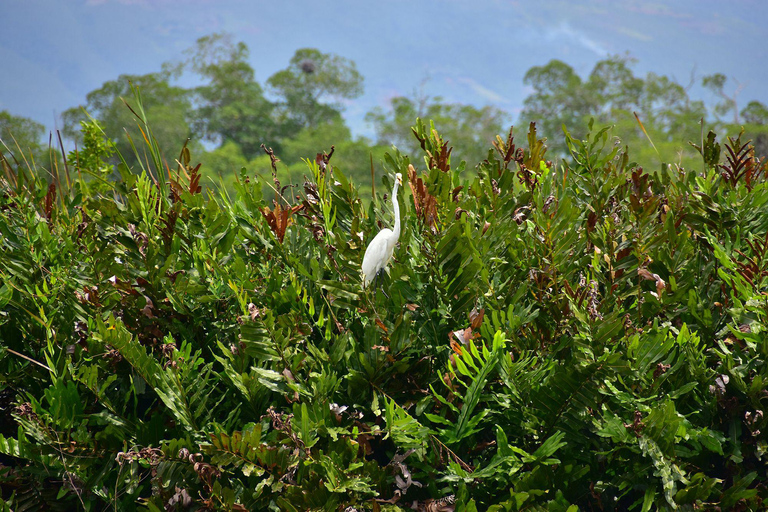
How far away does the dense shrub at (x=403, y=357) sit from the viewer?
1514mm

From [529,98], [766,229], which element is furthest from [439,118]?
[766,229]

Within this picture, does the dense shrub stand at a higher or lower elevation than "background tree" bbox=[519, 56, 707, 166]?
lower

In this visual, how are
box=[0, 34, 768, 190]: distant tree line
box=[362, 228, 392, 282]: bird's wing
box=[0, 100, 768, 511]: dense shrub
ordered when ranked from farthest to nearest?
box=[0, 34, 768, 190]: distant tree line → box=[362, 228, 392, 282]: bird's wing → box=[0, 100, 768, 511]: dense shrub

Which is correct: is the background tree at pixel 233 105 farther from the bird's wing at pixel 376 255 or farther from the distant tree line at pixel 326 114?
the bird's wing at pixel 376 255

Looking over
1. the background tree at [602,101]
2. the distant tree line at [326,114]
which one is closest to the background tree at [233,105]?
the distant tree line at [326,114]

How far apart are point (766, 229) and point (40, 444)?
7.69ft

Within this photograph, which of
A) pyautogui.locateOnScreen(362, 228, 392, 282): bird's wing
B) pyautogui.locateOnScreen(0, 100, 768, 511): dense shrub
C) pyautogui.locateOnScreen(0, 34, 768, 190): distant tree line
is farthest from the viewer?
pyautogui.locateOnScreen(0, 34, 768, 190): distant tree line

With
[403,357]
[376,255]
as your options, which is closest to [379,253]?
[376,255]

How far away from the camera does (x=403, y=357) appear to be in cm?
171

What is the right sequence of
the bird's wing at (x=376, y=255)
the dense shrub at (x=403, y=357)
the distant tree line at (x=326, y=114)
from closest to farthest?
the dense shrub at (x=403, y=357)
the bird's wing at (x=376, y=255)
the distant tree line at (x=326, y=114)

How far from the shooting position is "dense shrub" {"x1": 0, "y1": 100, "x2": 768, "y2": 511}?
4.97 ft

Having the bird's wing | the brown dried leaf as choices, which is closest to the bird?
the bird's wing

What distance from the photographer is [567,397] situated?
1525 mm

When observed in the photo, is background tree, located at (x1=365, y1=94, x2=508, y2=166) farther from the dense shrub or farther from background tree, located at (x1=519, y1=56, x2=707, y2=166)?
the dense shrub
